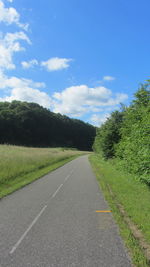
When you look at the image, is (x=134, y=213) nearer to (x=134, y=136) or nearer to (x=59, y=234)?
(x=59, y=234)

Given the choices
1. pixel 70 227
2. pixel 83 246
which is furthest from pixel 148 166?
pixel 83 246

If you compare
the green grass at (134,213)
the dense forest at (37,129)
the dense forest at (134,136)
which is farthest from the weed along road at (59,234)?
the dense forest at (37,129)

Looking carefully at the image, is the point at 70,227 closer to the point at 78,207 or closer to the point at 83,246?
the point at 83,246

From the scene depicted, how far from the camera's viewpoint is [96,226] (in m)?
5.14

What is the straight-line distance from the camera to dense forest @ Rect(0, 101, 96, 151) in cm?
8238

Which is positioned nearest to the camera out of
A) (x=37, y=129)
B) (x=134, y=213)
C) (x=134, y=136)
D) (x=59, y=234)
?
(x=59, y=234)

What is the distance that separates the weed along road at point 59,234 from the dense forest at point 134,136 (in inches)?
122

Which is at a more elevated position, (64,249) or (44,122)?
(44,122)

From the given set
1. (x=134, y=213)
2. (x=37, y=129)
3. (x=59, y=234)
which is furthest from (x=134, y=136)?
(x=37, y=129)

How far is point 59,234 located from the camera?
183 inches

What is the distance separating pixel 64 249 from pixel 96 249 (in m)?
0.70

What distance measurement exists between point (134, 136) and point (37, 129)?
303ft

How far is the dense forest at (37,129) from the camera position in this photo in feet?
270

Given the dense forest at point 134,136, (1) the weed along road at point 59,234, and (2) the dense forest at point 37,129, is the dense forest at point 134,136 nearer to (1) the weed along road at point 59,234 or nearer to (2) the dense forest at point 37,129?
(1) the weed along road at point 59,234
